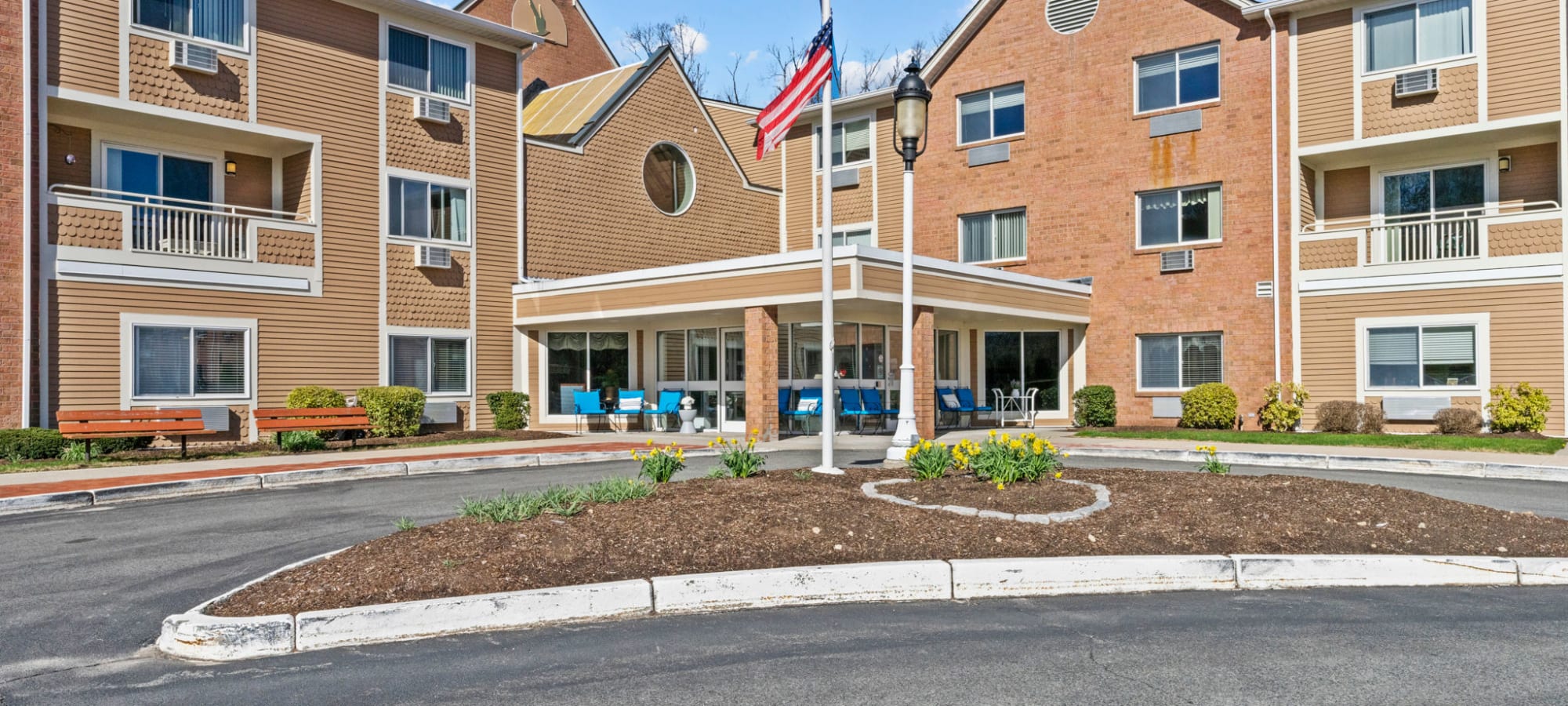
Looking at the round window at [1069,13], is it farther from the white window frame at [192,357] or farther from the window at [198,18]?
the white window frame at [192,357]

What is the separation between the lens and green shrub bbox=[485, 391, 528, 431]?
2384 centimetres

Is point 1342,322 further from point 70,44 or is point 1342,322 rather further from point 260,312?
point 70,44

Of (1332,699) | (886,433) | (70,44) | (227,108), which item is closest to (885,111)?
(886,433)

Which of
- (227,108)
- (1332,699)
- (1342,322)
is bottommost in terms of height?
(1332,699)

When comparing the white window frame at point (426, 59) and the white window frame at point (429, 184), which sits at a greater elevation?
the white window frame at point (426, 59)

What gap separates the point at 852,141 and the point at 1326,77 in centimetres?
1211

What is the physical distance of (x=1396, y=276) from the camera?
71.1ft

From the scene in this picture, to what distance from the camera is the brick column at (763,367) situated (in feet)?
68.0

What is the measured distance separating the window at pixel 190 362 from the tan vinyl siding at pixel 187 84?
4.03 metres

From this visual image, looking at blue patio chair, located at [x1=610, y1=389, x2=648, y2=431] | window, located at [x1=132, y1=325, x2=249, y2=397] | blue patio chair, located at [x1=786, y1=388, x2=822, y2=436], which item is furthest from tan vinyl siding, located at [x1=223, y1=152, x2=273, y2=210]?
blue patio chair, located at [x1=786, y1=388, x2=822, y2=436]

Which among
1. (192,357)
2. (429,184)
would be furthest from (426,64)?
(192,357)

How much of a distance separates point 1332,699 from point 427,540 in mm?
5768

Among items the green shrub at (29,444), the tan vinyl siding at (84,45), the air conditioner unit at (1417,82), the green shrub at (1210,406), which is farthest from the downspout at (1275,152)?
the green shrub at (29,444)

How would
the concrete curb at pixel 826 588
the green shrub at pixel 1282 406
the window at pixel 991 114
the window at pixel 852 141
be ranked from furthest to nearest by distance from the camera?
1. the window at pixel 852 141
2. the window at pixel 991 114
3. the green shrub at pixel 1282 406
4. the concrete curb at pixel 826 588
